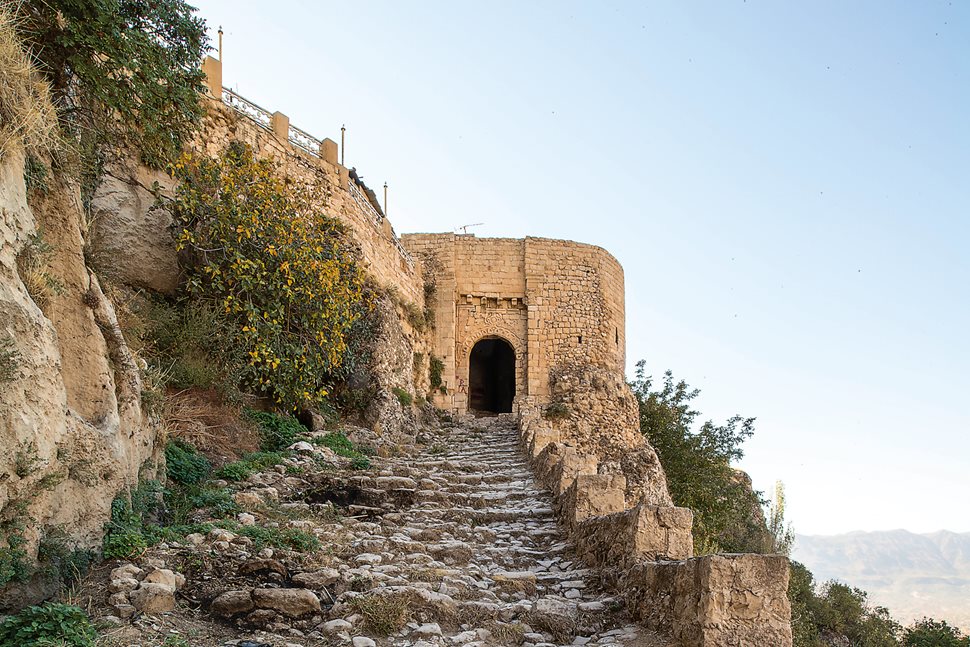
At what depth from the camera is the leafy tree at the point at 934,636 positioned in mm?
17562

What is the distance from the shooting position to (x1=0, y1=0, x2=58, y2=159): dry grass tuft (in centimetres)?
518

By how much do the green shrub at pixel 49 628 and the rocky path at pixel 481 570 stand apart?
4.85 ft

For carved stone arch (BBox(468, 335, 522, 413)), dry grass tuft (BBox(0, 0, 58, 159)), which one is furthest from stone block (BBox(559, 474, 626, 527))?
carved stone arch (BBox(468, 335, 522, 413))

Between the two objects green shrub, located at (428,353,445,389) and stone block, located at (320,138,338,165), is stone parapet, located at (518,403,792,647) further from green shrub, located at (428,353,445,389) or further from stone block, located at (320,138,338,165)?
green shrub, located at (428,353,445,389)

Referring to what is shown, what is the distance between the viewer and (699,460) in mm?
21484

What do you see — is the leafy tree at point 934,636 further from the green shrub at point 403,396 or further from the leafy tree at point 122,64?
the leafy tree at point 122,64

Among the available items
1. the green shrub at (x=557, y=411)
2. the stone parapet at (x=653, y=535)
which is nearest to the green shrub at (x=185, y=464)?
the stone parapet at (x=653, y=535)

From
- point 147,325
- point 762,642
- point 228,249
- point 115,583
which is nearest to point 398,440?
point 228,249

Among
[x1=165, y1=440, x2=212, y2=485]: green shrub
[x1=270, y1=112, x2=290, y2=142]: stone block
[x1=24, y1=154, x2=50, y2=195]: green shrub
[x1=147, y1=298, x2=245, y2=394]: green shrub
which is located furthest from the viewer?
[x1=270, y1=112, x2=290, y2=142]: stone block

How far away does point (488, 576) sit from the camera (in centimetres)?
608

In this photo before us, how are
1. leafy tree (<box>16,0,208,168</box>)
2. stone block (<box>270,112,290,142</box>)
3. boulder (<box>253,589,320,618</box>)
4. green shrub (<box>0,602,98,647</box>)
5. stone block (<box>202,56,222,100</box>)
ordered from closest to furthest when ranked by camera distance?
green shrub (<box>0,602,98,647</box>) < boulder (<box>253,589,320,618</box>) < leafy tree (<box>16,0,208,168</box>) < stone block (<box>202,56,222,100</box>) < stone block (<box>270,112,290,142</box>)

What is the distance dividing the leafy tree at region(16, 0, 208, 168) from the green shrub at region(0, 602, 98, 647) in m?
4.69

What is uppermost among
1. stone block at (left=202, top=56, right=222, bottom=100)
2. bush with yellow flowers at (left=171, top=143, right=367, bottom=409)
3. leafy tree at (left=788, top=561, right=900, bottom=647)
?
stone block at (left=202, top=56, right=222, bottom=100)

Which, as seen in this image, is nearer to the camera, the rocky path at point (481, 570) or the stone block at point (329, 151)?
the rocky path at point (481, 570)
